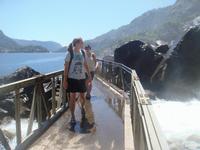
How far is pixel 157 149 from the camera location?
7.96 ft

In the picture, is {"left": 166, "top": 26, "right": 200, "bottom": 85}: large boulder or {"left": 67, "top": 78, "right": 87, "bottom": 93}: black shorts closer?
{"left": 67, "top": 78, "right": 87, "bottom": 93}: black shorts

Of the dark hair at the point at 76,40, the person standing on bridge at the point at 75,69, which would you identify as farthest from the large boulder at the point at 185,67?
the dark hair at the point at 76,40

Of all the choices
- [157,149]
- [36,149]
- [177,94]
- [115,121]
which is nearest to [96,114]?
[115,121]

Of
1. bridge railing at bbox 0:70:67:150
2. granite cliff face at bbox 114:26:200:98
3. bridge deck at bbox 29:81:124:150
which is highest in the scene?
bridge railing at bbox 0:70:67:150

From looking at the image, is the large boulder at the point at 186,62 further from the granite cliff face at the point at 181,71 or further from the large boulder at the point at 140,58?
the large boulder at the point at 140,58

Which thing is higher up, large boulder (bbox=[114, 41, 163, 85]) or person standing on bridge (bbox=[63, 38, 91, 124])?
person standing on bridge (bbox=[63, 38, 91, 124])

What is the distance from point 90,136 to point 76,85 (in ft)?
3.92

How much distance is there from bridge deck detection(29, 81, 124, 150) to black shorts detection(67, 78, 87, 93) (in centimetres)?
90

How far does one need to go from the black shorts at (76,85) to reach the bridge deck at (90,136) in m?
0.90

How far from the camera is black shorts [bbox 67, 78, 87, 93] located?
8.31 metres

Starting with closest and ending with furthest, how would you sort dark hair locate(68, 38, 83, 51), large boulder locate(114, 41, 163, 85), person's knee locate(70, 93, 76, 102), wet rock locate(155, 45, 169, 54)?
1. dark hair locate(68, 38, 83, 51)
2. person's knee locate(70, 93, 76, 102)
3. large boulder locate(114, 41, 163, 85)
4. wet rock locate(155, 45, 169, 54)

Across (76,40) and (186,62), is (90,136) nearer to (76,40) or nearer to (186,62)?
(76,40)

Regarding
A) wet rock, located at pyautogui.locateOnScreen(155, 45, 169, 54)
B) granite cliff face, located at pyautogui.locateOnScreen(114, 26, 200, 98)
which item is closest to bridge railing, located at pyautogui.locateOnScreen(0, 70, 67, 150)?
granite cliff face, located at pyautogui.locateOnScreen(114, 26, 200, 98)

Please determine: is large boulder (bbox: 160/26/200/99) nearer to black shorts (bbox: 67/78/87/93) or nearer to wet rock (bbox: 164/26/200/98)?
wet rock (bbox: 164/26/200/98)
